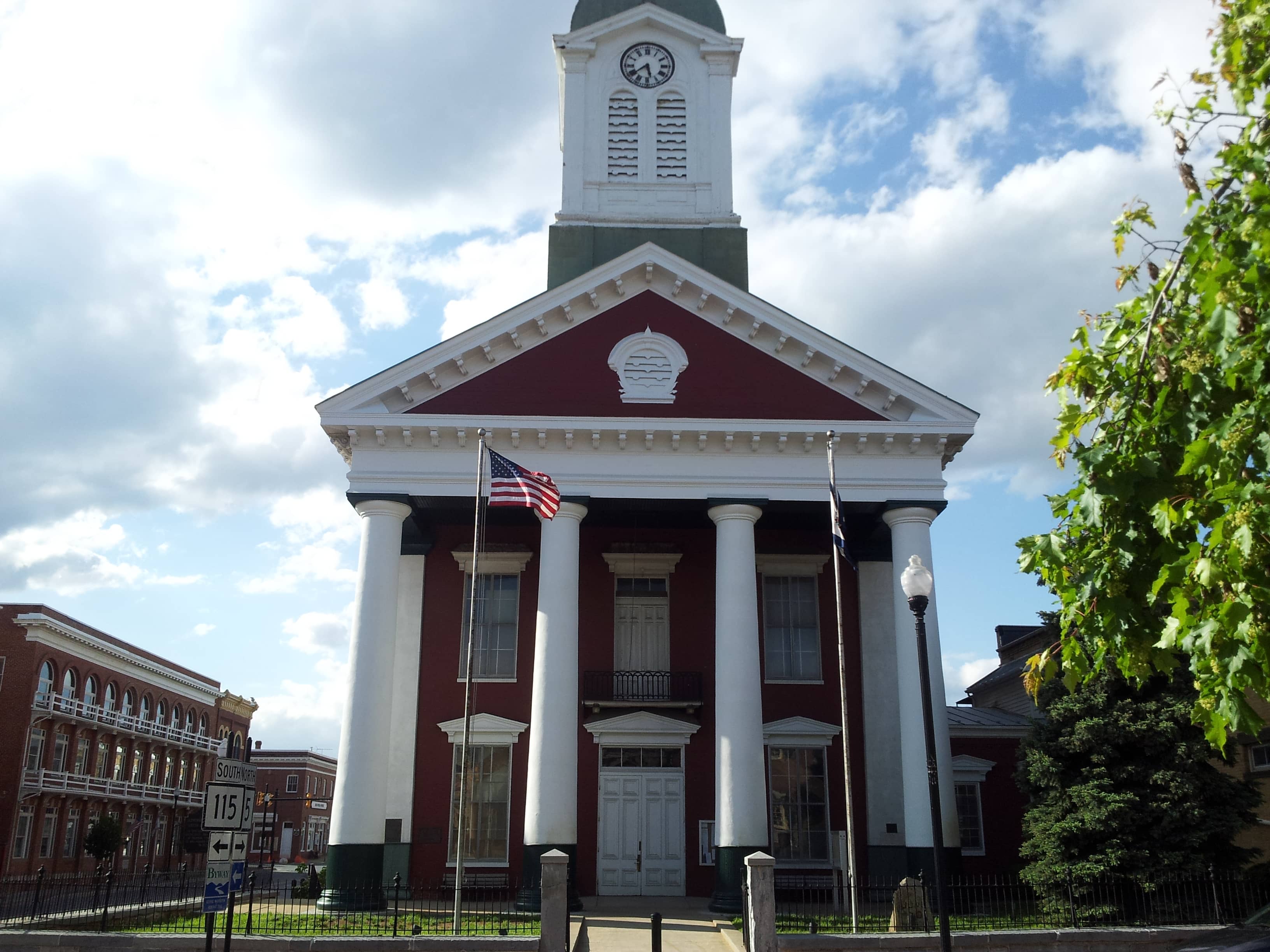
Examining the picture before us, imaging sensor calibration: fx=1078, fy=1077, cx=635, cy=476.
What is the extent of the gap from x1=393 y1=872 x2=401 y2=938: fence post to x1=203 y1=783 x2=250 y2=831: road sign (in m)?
3.17

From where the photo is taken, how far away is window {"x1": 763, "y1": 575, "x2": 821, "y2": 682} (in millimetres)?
24797

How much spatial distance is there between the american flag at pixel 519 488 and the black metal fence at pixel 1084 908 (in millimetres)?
7948

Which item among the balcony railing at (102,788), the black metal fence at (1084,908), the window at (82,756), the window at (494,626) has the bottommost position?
the black metal fence at (1084,908)

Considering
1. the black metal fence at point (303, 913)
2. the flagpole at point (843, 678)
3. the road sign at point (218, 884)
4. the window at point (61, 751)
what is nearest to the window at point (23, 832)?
the window at point (61, 751)

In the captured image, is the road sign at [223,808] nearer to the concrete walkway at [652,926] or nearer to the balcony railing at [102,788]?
the concrete walkway at [652,926]

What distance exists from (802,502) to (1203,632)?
50.4 ft

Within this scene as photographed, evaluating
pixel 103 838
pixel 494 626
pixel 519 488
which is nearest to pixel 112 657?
pixel 103 838

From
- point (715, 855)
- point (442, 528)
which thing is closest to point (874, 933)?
→ point (715, 855)

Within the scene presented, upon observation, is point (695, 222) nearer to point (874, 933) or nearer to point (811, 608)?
point (811, 608)

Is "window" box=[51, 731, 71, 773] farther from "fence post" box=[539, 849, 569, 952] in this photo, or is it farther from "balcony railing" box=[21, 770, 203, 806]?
"fence post" box=[539, 849, 569, 952]

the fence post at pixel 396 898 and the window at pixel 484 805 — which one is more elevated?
the window at pixel 484 805

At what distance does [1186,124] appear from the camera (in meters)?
8.04

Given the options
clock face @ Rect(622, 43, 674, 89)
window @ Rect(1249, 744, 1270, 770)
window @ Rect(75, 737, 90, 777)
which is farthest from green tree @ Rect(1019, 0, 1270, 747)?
window @ Rect(75, 737, 90, 777)

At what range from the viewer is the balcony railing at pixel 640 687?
2392 centimetres
